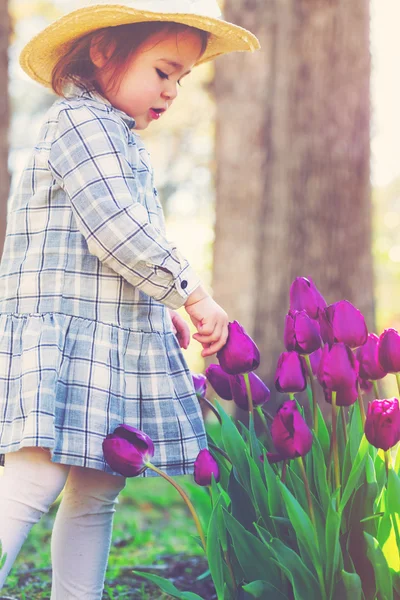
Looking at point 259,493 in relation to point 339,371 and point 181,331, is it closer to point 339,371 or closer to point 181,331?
point 339,371

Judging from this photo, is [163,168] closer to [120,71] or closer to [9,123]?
[9,123]

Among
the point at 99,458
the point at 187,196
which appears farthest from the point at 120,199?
the point at 187,196

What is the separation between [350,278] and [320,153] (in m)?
0.58

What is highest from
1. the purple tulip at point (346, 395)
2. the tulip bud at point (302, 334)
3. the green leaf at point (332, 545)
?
the tulip bud at point (302, 334)

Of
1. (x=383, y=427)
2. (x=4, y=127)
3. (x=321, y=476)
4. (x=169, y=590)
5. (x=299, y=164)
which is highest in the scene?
(x=4, y=127)

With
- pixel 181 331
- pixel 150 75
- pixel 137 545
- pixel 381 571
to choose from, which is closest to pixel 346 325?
pixel 381 571

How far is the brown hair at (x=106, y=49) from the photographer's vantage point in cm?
187

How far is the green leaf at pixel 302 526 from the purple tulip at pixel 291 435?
6cm

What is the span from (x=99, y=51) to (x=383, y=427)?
1.12 metres

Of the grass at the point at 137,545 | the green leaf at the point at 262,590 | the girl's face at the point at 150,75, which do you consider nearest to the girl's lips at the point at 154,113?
the girl's face at the point at 150,75

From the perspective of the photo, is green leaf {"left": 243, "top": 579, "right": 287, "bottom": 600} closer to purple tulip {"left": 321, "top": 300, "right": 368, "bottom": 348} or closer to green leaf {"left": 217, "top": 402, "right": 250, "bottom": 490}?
green leaf {"left": 217, "top": 402, "right": 250, "bottom": 490}

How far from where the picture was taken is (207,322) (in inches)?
66.3

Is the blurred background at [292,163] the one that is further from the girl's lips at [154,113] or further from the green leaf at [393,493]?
the green leaf at [393,493]

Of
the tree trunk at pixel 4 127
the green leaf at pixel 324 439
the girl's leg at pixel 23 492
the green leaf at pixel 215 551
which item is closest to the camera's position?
the green leaf at pixel 215 551
